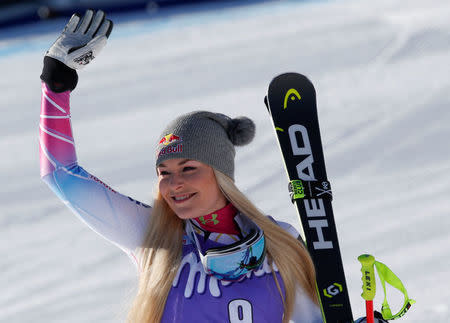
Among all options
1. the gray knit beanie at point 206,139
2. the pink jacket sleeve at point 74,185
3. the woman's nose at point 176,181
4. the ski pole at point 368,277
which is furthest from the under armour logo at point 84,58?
the ski pole at point 368,277

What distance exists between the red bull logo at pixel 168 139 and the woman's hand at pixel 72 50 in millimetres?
338

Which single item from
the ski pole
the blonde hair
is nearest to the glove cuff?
the blonde hair

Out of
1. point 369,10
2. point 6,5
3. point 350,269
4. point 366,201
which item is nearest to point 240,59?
point 369,10

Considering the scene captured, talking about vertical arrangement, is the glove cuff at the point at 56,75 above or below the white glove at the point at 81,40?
below

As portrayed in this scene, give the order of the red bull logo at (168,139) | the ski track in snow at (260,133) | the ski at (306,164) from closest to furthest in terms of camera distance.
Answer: the red bull logo at (168,139), the ski at (306,164), the ski track in snow at (260,133)

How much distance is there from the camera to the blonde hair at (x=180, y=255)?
2141mm

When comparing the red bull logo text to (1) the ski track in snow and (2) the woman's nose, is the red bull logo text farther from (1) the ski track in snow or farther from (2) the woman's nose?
(1) the ski track in snow

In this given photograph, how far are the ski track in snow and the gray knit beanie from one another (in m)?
0.53

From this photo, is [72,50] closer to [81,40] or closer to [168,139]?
[81,40]

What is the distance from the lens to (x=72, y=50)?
2148 mm

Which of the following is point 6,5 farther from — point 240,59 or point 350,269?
point 350,269

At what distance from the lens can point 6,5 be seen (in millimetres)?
14703

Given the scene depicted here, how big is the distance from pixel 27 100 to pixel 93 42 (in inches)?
251

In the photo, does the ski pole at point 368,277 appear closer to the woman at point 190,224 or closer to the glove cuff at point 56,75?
the woman at point 190,224
